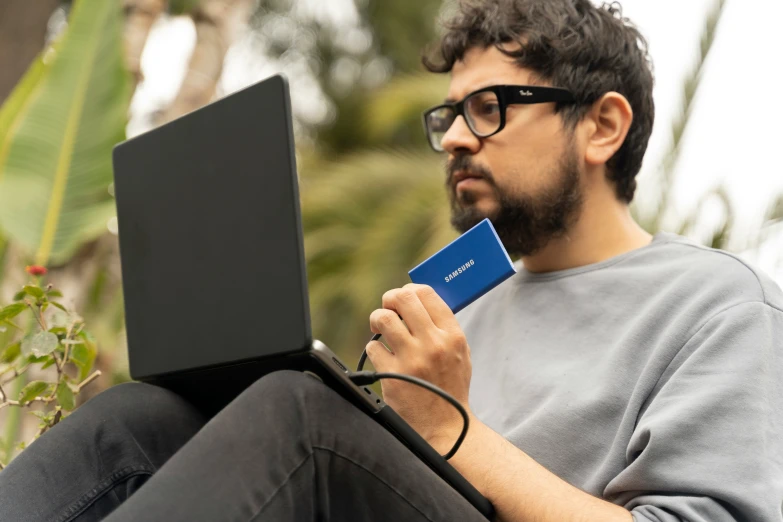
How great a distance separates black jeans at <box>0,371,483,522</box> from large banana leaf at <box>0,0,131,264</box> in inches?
55.6

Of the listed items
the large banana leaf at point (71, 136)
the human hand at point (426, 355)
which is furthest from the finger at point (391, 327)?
the large banana leaf at point (71, 136)

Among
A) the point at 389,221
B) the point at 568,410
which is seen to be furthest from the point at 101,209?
the point at 389,221

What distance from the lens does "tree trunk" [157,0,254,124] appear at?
3695 millimetres

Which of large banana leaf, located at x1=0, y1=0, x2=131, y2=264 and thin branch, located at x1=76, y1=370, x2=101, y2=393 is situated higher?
large banana leaf, located at x1=0, y1=0, x2=131, y2=264

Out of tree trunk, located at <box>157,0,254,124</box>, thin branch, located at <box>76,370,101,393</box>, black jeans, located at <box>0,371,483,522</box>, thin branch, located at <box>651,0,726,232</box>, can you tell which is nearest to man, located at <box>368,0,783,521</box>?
black jeans, located at <box>0,371,483,522</box>

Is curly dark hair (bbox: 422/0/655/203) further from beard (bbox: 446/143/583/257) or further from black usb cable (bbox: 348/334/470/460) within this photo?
black usb cable (bbox: 348/334/470/460)

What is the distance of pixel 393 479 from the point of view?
110cm

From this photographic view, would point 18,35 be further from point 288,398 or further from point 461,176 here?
point 288,398

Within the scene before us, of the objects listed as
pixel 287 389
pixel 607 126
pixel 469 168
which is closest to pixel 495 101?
pixel 469 168

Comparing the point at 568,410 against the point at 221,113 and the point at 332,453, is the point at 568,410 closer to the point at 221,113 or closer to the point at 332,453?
the point at 332,453

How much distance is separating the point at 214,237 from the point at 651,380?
2.61 feet

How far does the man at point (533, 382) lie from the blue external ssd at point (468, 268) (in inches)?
4.2

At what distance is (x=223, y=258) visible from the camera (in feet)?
3.84

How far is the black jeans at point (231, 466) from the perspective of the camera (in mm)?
985
